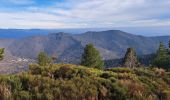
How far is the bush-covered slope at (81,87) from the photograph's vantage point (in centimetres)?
1268

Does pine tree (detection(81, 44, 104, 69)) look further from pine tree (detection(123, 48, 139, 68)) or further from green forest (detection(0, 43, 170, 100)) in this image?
green forest (detection(0, 43, 170, 100))

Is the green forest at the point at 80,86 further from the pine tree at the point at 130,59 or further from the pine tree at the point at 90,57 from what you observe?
the pine tree at the point at 130,59

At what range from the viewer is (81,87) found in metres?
13.2

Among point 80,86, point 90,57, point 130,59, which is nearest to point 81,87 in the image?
point 80,86

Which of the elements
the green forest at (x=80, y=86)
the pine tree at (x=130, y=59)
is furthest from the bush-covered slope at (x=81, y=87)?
the pine tree at (x=130, y=59)

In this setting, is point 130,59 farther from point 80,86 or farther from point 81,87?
point 81,87

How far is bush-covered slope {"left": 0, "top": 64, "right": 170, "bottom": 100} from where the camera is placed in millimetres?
12680

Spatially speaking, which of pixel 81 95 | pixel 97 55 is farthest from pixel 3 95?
pixel 97 55

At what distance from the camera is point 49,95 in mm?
12391

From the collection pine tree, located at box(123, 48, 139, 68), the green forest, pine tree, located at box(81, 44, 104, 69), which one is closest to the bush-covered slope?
the green forest

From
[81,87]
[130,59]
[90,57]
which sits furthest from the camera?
[130,59]

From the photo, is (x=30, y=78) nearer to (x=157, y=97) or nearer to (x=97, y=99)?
(x=97, y=99)

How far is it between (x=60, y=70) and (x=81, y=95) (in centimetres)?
348

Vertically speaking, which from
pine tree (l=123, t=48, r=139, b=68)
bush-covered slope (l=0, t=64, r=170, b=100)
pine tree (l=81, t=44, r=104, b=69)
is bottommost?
pine tree (l=123, t=48, r=139, b=68)
